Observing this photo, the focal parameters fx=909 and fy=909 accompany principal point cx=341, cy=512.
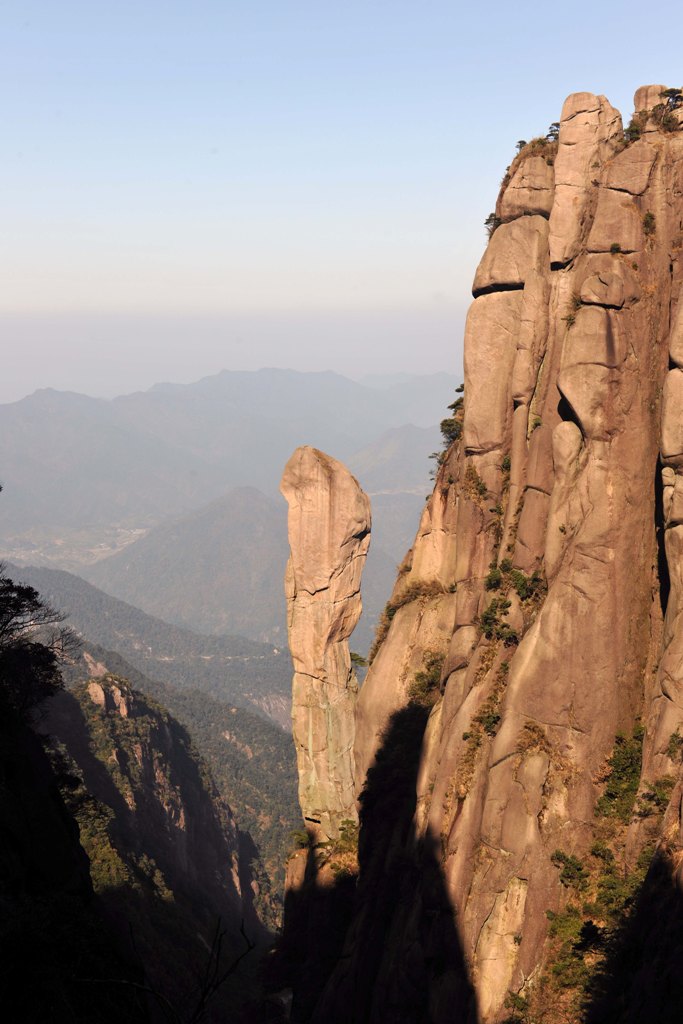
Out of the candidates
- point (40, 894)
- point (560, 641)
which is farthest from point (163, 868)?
point (560, 641)

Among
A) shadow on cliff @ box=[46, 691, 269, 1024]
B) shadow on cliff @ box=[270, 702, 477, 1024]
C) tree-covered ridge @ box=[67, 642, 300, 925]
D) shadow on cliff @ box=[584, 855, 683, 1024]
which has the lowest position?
tree-covered ridge @ box=[67, 642, 300, 925]

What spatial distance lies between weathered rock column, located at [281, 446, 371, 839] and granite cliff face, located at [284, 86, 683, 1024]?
11114 mm

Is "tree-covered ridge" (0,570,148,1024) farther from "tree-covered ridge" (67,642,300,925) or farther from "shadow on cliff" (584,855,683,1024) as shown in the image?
"tree-covered ridge" (67,642,300,925)

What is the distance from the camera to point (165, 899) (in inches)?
3361

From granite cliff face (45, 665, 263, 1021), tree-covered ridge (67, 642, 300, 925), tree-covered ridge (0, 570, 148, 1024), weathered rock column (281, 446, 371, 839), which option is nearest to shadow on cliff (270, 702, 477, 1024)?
weathered rock column (281, 446, 371, 839)

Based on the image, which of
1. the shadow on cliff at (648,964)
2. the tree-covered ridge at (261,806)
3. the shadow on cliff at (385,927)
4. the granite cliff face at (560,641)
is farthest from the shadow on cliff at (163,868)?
the shadow on cliff at (648,964)

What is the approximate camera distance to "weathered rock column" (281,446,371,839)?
5747 centimetres

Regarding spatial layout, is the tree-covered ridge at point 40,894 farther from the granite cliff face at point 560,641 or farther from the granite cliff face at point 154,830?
the granite cliff face at point 560,641

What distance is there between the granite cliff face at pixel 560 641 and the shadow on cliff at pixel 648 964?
11 cm

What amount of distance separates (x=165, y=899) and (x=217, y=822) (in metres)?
57.3

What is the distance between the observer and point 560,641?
121ft

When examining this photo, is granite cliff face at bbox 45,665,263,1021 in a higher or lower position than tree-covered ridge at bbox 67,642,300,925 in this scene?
higher

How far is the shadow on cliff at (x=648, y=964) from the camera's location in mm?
26169

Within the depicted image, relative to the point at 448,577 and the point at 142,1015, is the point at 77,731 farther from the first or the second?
the point at 142,1015
